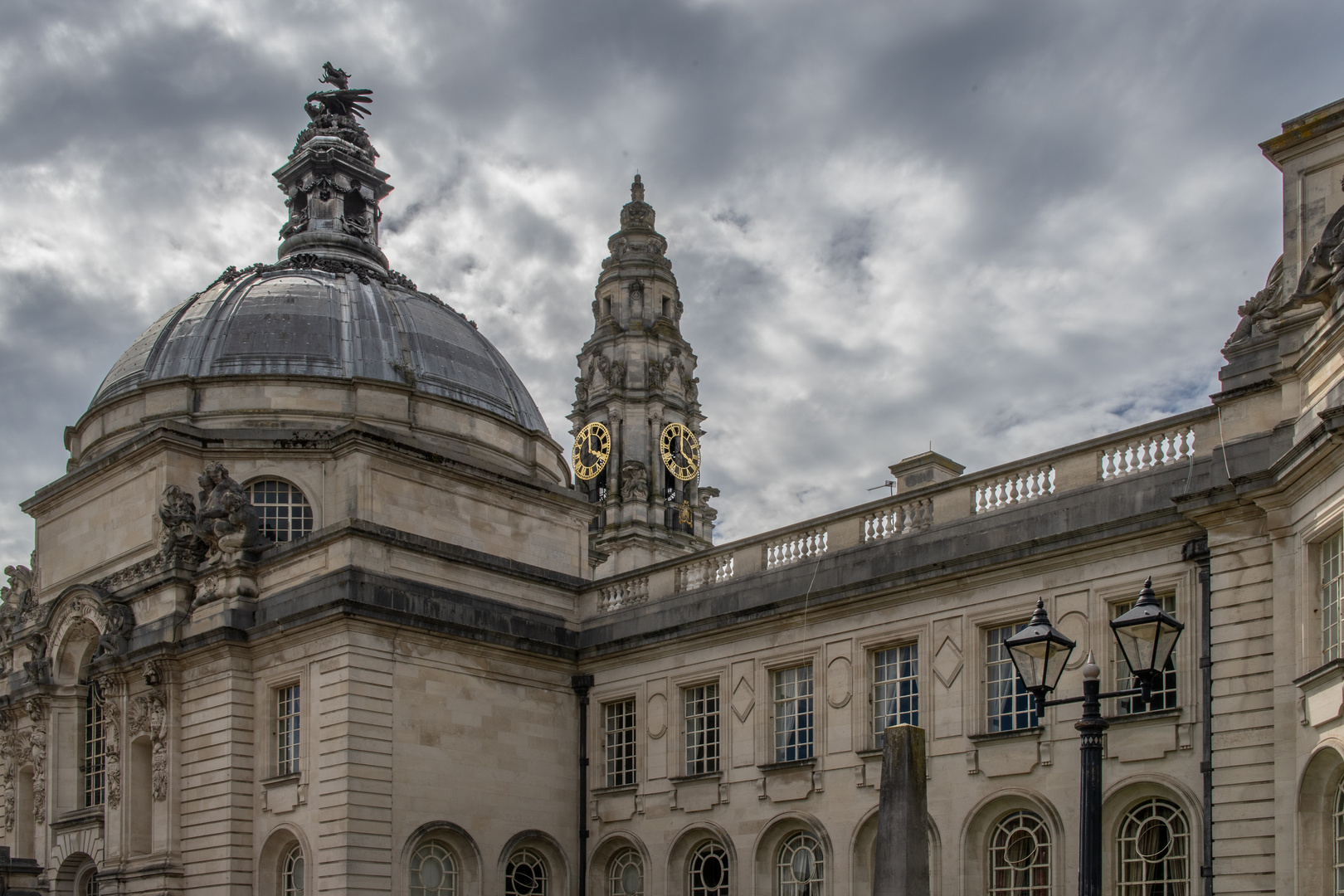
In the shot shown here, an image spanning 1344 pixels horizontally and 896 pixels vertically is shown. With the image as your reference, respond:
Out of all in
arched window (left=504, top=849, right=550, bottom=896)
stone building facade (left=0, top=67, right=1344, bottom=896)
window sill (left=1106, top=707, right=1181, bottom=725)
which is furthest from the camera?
arched window (left=504, top=849, right=550, bottom=896)

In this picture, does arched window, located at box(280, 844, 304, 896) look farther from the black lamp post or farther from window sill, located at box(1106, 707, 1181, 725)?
the black lamp post

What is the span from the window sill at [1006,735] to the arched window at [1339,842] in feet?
18.4

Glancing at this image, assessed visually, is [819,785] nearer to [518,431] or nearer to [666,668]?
[666,668]

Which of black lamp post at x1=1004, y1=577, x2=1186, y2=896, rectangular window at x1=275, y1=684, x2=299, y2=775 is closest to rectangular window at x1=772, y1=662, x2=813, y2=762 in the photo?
rectangular window at x1=275, y1=684, x2=299, y2=775

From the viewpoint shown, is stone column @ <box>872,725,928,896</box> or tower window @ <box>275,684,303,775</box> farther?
tower window @ <box>275,684,303,775</box>

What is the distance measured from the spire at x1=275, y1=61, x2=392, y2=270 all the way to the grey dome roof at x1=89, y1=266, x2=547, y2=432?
3.57 meters

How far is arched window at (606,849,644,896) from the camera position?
1176 inches

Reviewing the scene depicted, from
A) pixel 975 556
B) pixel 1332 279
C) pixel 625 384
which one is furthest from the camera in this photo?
pixel 625 384

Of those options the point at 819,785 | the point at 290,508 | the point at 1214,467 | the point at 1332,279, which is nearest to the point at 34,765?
the point at 290,508

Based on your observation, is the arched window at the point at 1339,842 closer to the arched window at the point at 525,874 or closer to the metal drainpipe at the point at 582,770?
the metal drainpipe at the point at 582,770

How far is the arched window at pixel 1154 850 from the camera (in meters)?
21.4

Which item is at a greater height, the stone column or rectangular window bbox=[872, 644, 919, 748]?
rectangular window bbox=[872, 644, 919, 748]

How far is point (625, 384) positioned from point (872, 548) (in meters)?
39.1

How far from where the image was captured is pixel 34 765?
3503 cm
